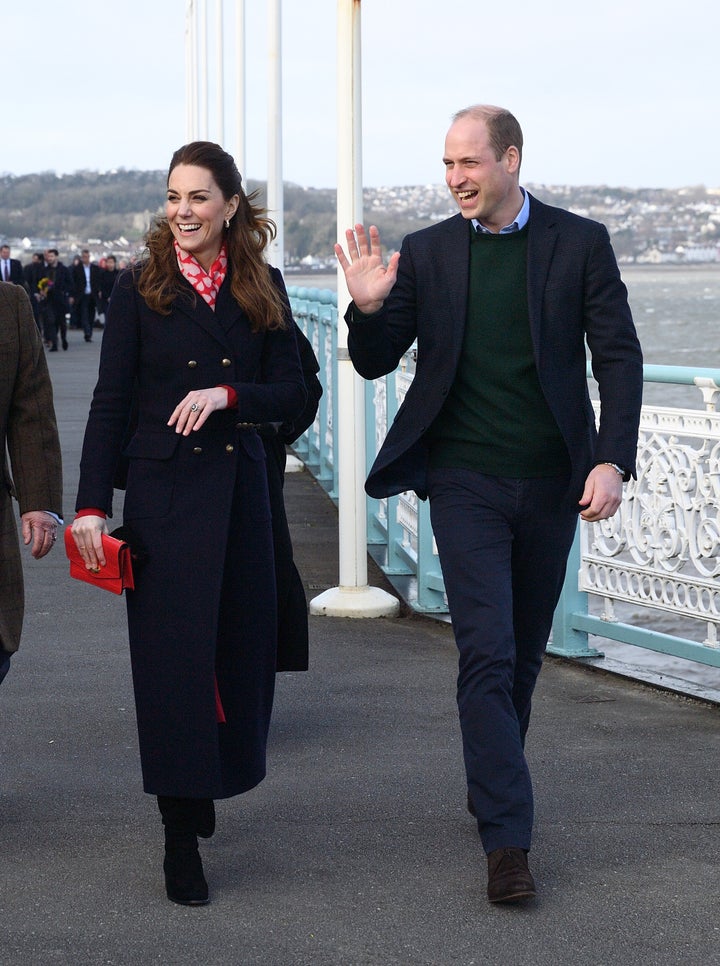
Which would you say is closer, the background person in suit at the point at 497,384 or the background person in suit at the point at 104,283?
the background person in suit at the point at 497,384

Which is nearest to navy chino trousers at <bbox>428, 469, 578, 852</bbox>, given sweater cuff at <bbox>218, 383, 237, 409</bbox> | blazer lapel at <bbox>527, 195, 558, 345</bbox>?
blazer lapel at <bbox>527, 195, 558, 345</bbox>

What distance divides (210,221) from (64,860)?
5.52 feet

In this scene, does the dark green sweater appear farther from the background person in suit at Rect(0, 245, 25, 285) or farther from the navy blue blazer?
the background person in suit at Rect(0, 245, 25, 285)

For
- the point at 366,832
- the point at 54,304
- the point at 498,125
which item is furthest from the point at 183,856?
the point at 54,304

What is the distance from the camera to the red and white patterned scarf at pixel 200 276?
13.1ft

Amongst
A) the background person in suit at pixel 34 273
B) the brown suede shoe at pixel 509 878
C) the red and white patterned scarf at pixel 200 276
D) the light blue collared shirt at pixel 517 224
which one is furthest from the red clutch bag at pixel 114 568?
the background person in suit at pixel 34 273

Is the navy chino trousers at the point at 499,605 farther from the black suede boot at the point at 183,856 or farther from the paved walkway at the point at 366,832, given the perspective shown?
the black suede boot at the point at 183,856

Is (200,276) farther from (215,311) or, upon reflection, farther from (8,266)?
(8,266)

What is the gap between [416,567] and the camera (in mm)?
8172

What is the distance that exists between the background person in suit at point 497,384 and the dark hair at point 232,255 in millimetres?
215

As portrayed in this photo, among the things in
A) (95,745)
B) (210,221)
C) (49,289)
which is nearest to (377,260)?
(210,221)

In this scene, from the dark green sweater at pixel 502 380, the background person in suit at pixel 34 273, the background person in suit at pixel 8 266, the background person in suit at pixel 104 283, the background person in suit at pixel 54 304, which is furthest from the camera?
the background person in suit at pixel 104 283

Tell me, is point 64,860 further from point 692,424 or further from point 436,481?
point 692,424

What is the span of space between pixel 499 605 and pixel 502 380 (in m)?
0.55
